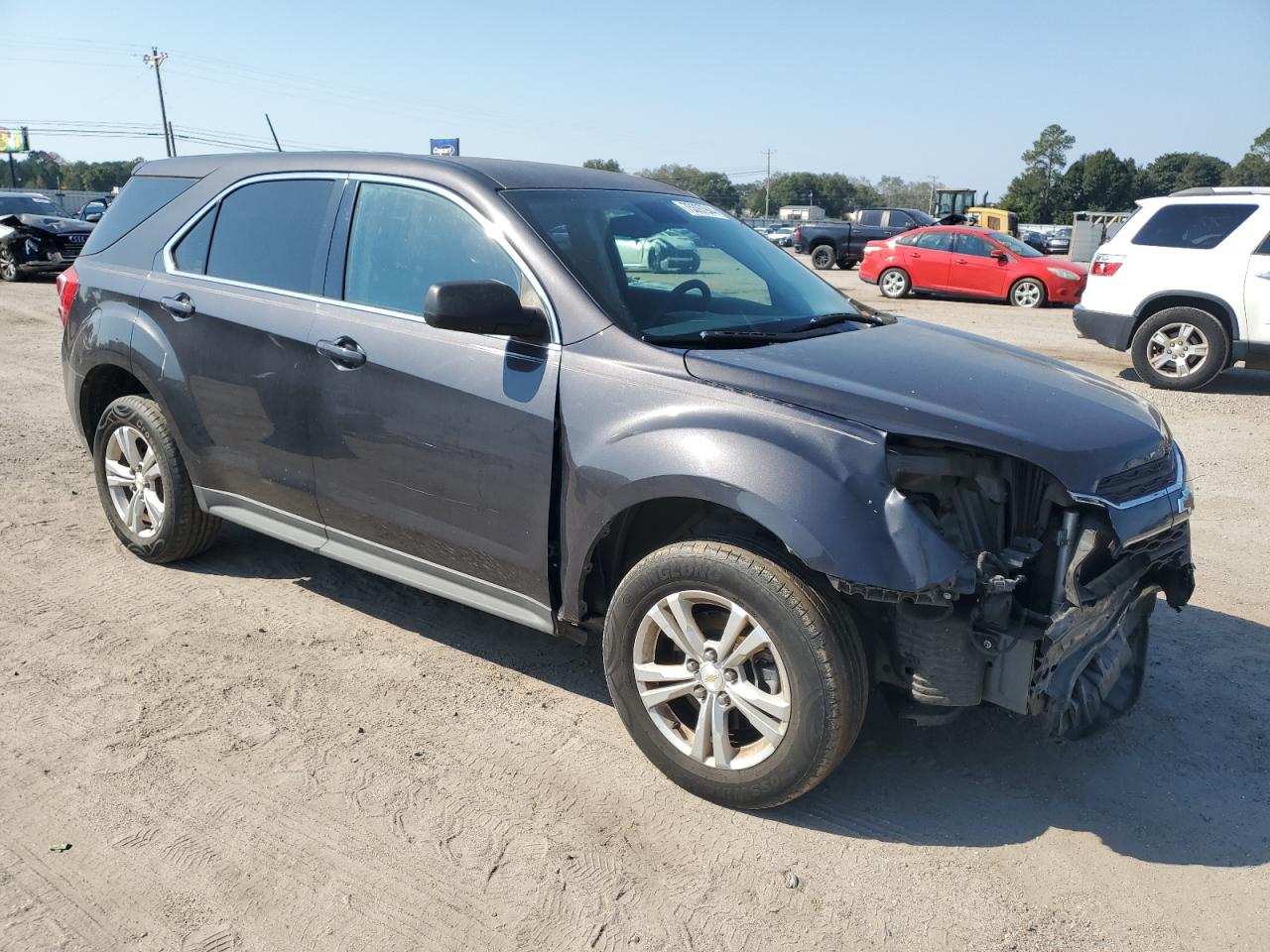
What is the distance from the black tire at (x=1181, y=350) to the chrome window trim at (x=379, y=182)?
8.82 m

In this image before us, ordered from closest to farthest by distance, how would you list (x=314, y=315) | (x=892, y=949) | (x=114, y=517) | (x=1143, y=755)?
(x=892, y=949) < (x=1143, y=755) < (x=314, y=315) < (x=114, y=517)

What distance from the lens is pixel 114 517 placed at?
16.6 ft

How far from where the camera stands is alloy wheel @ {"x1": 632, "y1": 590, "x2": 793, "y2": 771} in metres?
2.99

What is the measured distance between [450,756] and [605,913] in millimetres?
914

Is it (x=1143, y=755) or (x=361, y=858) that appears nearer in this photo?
(x=361, y=858)

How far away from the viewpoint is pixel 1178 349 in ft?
33.5

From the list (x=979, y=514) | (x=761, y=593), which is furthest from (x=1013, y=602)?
(x=761, y=593)

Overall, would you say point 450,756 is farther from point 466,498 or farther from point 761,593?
point 761,593

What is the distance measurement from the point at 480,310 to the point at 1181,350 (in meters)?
9.17

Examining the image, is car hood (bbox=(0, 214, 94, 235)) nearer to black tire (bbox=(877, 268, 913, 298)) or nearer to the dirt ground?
black tire (bbox=(877, 268, 913, 298))

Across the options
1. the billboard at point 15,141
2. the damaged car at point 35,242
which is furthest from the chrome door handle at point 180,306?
the billboard at point 15,141

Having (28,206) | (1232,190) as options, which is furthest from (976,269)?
(28,206)

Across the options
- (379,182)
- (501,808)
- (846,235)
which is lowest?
(501,808)

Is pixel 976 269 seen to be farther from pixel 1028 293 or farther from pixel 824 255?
pixel 824 255
